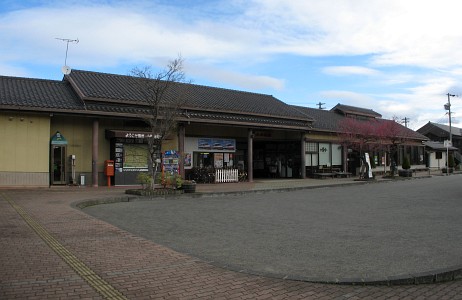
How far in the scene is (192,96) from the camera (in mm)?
25875

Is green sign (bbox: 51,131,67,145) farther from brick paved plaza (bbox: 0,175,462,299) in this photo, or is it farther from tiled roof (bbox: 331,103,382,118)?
tiled roof (bbox: 331,103,382,118)

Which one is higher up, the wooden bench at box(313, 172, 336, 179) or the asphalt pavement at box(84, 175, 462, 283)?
the wooden bench at box(313, 172, 336, 179)

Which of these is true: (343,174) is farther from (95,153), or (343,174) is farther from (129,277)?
(129,277)

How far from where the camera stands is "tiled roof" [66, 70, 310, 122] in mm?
21203

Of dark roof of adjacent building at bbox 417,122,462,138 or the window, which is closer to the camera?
the window

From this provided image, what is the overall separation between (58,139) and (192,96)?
29.8ft

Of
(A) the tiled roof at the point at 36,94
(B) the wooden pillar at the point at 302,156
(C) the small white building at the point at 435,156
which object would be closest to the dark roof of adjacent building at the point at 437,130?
(C) the small white building at the point at 435,156

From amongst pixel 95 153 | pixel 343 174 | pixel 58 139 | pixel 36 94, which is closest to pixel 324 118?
pixel 343 174

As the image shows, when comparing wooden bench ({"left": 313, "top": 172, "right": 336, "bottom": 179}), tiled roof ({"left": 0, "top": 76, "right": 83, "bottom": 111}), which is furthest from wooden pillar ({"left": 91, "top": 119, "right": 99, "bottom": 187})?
wooden bench ({"left": 313, "top": 172, "right": 336, "bottom": 179})

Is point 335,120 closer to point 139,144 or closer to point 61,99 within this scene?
point 139,144

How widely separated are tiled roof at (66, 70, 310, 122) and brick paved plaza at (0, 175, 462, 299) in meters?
14.0

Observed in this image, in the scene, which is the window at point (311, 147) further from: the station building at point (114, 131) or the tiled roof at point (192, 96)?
the tiled roof at point (192, 96)

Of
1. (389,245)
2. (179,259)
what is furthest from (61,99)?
(389,245)

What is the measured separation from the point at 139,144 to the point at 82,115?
3365 millimetres
